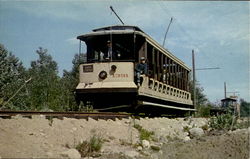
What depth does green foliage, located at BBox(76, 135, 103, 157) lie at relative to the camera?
4640 millimetres

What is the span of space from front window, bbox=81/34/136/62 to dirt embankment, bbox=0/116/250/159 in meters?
2.79

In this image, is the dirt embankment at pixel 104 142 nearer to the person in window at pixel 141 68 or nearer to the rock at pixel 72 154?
the rock at pixel 72 154

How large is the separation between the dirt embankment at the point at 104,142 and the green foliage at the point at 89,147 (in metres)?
0.09

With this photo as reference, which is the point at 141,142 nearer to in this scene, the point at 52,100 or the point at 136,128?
the point at 136,128

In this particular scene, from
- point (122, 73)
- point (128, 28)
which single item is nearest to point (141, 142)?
point (122, 73)

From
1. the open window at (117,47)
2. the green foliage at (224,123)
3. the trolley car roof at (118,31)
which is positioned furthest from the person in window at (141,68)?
the green foliage at (224,123)

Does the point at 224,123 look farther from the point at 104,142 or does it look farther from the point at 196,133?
the point at 104,142

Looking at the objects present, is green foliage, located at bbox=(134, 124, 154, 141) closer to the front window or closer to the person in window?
the person in window

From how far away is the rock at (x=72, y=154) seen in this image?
426 centimetres

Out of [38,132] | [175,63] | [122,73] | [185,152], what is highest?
[175,63]

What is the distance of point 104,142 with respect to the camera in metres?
5.61

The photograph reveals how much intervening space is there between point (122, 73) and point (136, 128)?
253 centimetres

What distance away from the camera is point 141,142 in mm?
6305

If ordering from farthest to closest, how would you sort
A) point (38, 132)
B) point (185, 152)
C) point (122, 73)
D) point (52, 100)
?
point (52, 100) → point (122, 73) → point (185, 152) → point (38, 132)
